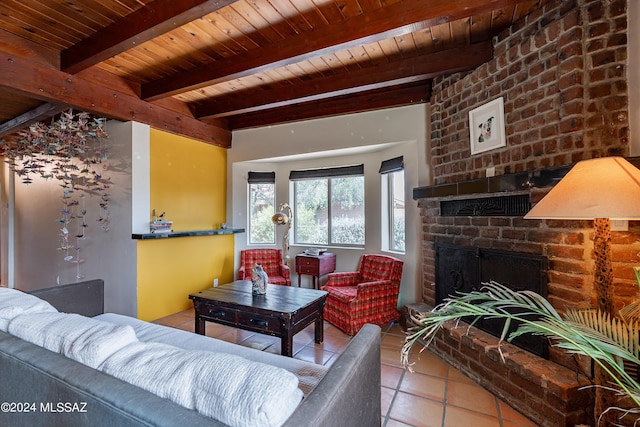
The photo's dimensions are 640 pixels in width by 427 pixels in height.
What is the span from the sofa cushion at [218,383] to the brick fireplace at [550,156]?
176 centimetres

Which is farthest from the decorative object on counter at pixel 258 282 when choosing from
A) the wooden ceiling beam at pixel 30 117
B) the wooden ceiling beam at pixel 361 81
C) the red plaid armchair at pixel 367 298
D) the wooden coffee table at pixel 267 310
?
the wooden ceiling beam at pixel 30 117

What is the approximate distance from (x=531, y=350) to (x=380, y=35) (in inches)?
97.2

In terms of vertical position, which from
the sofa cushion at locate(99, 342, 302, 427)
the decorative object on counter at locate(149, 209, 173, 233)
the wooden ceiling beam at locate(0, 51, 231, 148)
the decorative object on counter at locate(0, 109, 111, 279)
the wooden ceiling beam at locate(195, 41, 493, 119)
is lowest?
the sofa cushion at locate(99, 342, 302, 427)

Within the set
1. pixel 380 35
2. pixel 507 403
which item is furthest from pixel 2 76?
pixel 507 403

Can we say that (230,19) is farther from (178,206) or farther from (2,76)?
(178,206)

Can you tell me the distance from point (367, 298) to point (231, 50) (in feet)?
9.08

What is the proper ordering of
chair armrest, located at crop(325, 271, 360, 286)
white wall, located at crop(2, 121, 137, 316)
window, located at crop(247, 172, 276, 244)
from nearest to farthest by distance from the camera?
white wall, located at crop(2, 121, 137, 316) < chair armrest, located at crop(325, 271, 360, 286) < window, located at crop(247, 172, 276, 244)

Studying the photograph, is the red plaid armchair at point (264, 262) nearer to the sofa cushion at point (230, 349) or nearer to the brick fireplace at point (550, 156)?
the sofa cushion at point (230, 349)

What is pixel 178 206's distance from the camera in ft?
12.7

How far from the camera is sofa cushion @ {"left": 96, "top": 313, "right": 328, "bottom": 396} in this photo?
4.85 feet

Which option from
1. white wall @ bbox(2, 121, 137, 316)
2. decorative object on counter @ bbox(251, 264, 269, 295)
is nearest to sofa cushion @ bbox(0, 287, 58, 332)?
decorative object on counter @ bbox(251, 264, 269, 295)

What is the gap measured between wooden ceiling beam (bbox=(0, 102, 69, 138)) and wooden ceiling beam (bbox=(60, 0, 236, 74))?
26.8 inches

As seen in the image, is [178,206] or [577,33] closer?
[577,33]

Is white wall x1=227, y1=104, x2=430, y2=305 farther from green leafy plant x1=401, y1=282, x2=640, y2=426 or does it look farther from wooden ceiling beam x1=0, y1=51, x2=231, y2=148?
green leafy plant x1=401, y1=282, x2=640, y2=426
